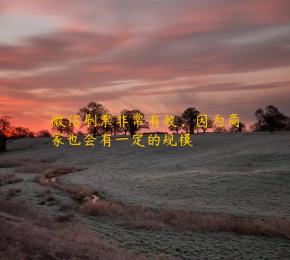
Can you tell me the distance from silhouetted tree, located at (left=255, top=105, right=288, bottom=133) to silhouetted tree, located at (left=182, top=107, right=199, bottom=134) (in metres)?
33.4

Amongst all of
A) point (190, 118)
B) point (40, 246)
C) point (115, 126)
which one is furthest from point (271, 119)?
point (40, 246)

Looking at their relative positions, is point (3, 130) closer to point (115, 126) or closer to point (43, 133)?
point (115, 126)

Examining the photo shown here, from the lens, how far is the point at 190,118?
137875 mm

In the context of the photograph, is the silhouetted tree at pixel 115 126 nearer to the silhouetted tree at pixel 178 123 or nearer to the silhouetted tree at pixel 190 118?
the silhouetted tree at pixel 178 123

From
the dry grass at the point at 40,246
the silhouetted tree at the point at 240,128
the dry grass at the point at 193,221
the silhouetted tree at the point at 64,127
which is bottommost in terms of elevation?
the dry grass at the point at 193,221

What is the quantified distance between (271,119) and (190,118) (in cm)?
3959

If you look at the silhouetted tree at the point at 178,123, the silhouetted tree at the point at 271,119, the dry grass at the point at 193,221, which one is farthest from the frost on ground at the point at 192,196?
the silhouetted tree at the point at 178,123

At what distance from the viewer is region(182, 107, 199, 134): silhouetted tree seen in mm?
136688

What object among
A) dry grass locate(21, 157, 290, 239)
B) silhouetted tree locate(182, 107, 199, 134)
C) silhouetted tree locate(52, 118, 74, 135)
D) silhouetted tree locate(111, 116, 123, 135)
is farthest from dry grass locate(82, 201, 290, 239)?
silhouetted tree locate(52, 118, 74, 135)

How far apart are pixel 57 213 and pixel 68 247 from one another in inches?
482

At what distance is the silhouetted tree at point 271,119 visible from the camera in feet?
336

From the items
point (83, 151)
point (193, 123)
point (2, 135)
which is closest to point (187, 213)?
point (83, 151)

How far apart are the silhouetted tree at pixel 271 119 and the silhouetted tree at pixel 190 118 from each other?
33.4 meters

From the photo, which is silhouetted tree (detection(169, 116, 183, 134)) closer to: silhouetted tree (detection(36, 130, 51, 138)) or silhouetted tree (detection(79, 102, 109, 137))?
silhouetted tree (detection(79, 102, 109, 137))
